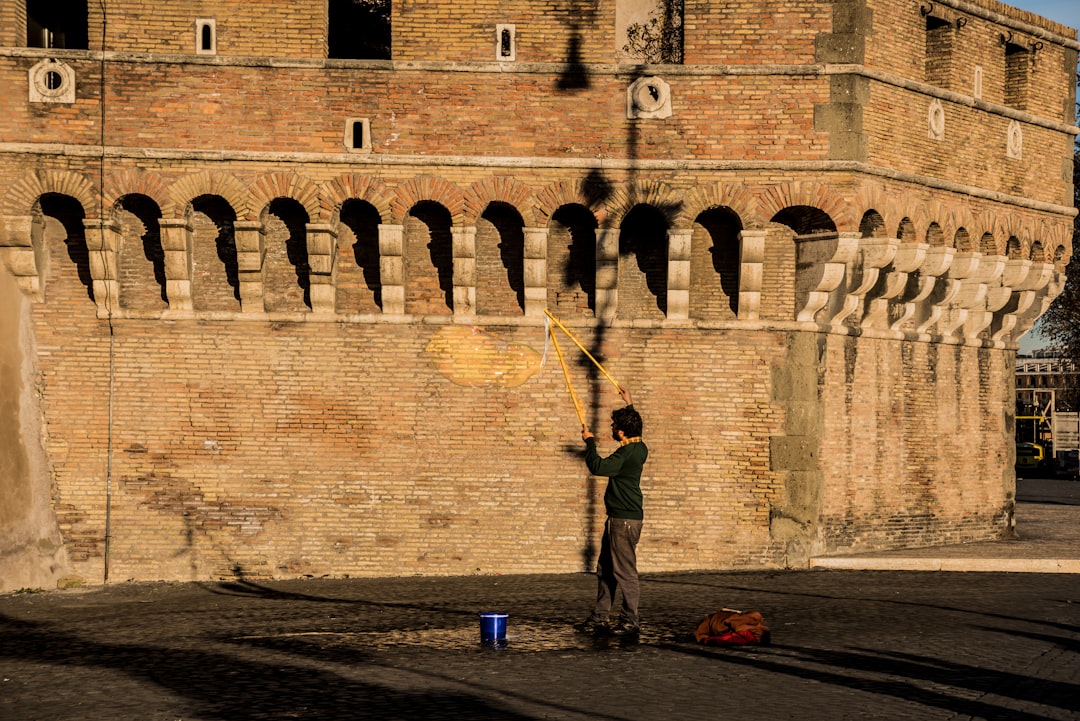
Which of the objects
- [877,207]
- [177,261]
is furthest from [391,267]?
[877,207]

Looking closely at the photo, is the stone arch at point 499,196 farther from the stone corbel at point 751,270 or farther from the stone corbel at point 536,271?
the stone corbel at point 751,270

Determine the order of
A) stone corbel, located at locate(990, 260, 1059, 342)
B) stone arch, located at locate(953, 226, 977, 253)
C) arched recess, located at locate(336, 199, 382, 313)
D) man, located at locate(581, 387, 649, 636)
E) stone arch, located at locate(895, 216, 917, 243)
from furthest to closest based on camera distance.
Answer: stone corbel, located at locate(990, 260, 1059, 342) < stone arch, located at locate(953, 226, 977, 253) < stone arch, located at locate(895, 216, 917, 243) < arched recess, located at locate(336, 199, 382, 313) < man, located at locate(581, 387, 649, 636)

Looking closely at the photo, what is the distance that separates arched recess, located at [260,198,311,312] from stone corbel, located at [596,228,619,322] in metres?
4.10

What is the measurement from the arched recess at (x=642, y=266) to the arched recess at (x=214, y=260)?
5475 millimetres

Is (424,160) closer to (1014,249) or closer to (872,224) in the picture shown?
(872,224)

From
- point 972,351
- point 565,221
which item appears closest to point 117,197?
point 565,221

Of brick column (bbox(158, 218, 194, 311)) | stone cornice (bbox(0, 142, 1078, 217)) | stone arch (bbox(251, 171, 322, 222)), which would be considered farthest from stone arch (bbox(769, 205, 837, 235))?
brick column (bbox(158, 218, 194, 311))

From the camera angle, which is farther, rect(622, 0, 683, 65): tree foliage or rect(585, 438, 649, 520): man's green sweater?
rect(622, 0, 683, 65): tree foliage

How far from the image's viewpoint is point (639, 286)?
68.9ft

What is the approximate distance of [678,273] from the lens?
20.5 metres

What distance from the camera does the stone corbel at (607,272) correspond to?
2044 cm

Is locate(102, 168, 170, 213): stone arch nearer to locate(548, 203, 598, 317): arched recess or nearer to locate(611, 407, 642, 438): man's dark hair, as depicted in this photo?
locate(548, 203, 598, 317): arched recess

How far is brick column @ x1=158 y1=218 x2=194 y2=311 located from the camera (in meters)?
20.0

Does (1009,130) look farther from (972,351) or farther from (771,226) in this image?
(771,226)
